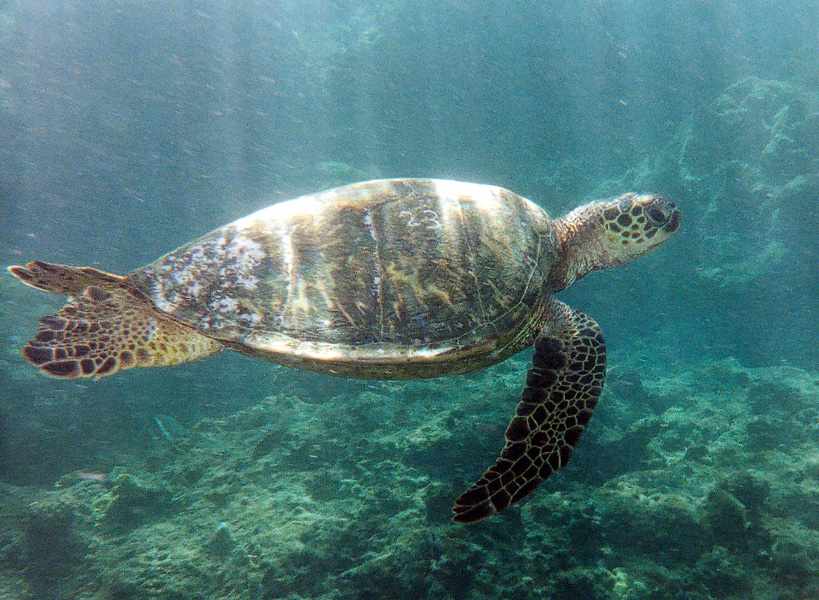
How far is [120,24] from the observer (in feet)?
64.6

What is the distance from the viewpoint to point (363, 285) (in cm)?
316

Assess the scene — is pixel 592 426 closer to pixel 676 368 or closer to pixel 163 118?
pixel 676 368

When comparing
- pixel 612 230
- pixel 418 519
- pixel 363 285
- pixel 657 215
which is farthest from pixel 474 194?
pixel 418 519

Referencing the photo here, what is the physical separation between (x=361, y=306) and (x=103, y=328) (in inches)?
82.2

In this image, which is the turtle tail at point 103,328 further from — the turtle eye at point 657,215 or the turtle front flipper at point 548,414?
the turtle eye at point 657,215

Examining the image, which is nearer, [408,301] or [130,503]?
[408,301]

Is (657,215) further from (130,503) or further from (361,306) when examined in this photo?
(130,503)

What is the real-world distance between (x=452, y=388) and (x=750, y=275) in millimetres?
16385

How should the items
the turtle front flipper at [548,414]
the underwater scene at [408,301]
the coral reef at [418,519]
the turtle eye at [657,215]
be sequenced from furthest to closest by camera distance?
the coral reef at [418,519] → the turtle eye at [657,215] → the underwater scene at [408,301] → the turtle front flipper at [548,414]

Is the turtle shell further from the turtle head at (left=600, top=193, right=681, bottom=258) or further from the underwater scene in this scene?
the turtle head at (left=600, top=193, right=681, bottom=258)

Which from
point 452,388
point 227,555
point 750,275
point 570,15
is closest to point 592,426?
point 452,388

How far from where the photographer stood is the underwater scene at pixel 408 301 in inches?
128

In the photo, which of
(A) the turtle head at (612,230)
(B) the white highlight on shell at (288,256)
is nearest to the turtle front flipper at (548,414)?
(A) the turtle head at (612,230)

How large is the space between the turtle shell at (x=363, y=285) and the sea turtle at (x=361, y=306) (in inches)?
0.4
